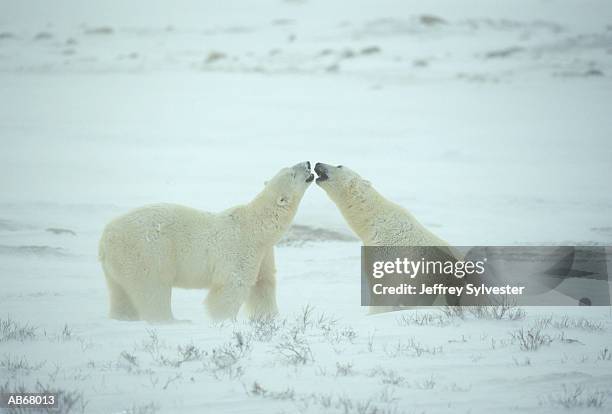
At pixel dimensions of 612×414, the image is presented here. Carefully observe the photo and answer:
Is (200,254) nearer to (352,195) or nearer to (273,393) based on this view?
(352,195)

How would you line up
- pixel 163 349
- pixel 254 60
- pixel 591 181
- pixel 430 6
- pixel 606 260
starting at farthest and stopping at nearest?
pixel 430 6
pixel 254 60
pixel 591 181
pixel 606 260
pixel 163 349

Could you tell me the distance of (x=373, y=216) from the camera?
788 cm

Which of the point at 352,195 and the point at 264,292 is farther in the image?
the point at 352,195

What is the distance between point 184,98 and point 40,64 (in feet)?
24.0

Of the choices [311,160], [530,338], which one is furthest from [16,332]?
[311,160]

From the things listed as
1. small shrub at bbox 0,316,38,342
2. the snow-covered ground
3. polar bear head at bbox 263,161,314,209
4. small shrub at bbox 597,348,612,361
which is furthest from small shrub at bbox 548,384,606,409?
small shrub at bbox 0,316,38,342

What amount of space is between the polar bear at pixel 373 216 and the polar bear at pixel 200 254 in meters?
0.49

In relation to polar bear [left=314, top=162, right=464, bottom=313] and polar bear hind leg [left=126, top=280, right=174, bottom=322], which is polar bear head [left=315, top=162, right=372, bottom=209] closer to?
polar bear [left=314, top=162, right=464, bottom=313]

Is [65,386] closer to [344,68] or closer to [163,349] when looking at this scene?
[163,349]

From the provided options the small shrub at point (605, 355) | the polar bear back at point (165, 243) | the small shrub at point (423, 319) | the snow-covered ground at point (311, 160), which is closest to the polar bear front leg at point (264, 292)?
the snow-covered ground at point (311, 160)

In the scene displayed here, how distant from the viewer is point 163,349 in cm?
557

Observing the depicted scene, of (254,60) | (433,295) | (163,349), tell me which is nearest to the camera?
(163,349)

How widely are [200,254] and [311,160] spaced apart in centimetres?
1075

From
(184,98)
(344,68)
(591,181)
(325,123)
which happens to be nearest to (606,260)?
(591,181)
